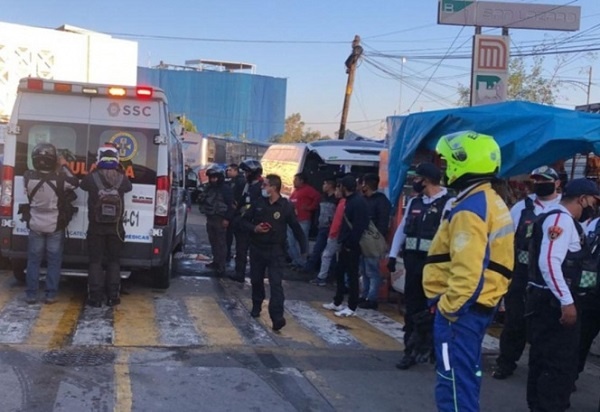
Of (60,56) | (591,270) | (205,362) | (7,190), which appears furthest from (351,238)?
(60,56)

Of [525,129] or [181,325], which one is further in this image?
[181,325]

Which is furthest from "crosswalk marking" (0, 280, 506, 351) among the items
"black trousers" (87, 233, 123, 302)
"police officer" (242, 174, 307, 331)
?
"police officer" (242, 174, 307, 331)

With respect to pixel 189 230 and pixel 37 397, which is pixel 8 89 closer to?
pixel 189 230

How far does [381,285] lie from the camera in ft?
33.0

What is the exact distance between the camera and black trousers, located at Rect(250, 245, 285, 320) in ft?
25.7

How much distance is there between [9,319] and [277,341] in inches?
112

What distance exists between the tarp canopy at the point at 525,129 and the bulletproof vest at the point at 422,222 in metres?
1.27

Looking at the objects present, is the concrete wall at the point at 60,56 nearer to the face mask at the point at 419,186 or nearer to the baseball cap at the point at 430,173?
the face mask at the point at 419,186

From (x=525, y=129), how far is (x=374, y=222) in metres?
2.33

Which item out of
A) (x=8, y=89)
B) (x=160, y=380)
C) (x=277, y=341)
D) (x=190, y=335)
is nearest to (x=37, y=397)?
(x=160, y=380)

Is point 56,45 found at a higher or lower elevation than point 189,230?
higher

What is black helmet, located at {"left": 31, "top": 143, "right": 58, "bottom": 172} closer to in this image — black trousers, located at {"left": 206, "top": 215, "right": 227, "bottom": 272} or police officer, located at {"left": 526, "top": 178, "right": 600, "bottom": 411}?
black trousers, located at {"left": 206, "top": 215, "right": 227, "bottom": 272}

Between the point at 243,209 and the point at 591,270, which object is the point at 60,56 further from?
the point at 591,270

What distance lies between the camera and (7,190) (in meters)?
8.73
